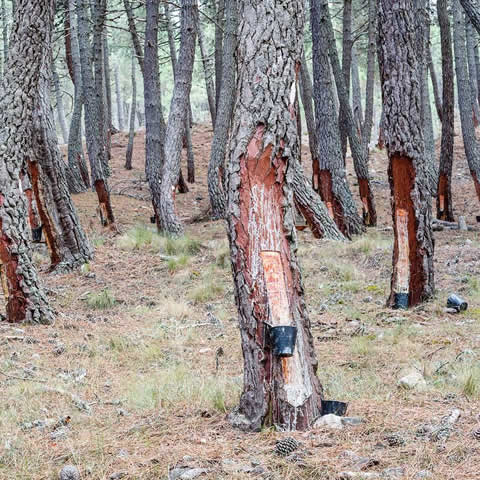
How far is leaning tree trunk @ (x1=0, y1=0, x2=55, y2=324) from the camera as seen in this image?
21.5 feet

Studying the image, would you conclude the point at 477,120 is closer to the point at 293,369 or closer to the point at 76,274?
the point at 76,274

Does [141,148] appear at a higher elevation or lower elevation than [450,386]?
higher

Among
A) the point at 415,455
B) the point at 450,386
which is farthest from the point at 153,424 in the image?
the point at 450,386

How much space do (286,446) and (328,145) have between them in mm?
10103

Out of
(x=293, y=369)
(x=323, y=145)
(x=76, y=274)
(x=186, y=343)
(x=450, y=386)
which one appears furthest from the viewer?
(x=323, y=145)

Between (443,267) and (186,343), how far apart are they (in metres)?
4.24

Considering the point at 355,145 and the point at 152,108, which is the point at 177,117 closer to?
the point at 152,108

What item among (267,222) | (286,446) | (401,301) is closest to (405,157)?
(401,301)

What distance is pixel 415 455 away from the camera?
122 inches

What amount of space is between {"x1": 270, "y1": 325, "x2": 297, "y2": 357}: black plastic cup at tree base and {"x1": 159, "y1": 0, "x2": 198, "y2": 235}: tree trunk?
9173 mm

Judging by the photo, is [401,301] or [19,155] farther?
[401,301]

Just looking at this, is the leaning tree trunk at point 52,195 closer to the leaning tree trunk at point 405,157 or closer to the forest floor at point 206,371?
the forest floor at point 206,371

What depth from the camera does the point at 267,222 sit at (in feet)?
12.1

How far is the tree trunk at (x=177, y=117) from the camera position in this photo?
12531 mm
